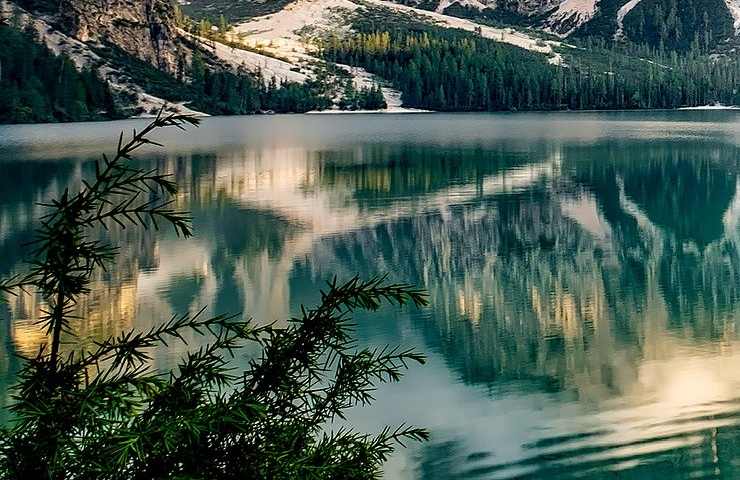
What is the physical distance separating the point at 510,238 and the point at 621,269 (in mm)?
5701

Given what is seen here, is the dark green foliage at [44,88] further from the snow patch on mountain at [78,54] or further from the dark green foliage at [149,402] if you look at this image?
the dark green foliage at [149,402]

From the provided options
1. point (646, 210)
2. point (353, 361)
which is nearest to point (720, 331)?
point (353, 361)

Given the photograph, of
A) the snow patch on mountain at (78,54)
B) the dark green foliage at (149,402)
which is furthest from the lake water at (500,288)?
the snow patch on mountain at (78,54)

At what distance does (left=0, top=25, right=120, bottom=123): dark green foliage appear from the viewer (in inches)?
5551

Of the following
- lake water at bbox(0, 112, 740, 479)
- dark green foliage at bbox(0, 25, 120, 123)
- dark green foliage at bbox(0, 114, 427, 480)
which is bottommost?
lake water at bbox(0, 112, 740, 479)

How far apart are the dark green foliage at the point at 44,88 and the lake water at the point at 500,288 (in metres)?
91.2

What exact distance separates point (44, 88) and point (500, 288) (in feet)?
470

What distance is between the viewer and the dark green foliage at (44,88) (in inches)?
5551

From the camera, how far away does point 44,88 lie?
151 metres

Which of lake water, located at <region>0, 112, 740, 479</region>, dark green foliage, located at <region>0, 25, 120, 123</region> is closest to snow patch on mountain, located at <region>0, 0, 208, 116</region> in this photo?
dark green foliage, located at <region>0, 25, 120, 123</region>

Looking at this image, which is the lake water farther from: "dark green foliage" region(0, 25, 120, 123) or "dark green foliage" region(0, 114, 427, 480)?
"dark green foliage" region(0, 25, 120, 123)

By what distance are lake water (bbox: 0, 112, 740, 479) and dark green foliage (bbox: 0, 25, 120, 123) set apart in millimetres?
91193

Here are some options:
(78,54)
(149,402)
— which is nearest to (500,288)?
(149,402)

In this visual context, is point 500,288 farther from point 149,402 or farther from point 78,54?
point 78,54
